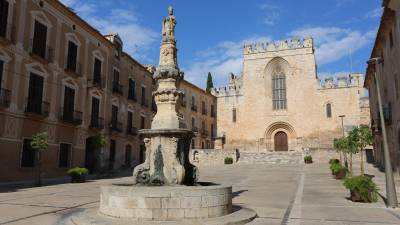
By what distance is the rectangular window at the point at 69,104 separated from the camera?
21320 mm

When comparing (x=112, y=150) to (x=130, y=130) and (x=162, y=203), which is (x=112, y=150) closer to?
(x=130, y=130)

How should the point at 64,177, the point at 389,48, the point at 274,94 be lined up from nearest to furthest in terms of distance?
the point at 389,48 → the point at 64,177 → the point at 274,94

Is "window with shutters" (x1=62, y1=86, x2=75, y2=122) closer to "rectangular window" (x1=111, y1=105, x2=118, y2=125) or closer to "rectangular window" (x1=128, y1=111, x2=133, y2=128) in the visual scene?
"rectangular window" (x1=111, y1=105, x2=118, y2=125)

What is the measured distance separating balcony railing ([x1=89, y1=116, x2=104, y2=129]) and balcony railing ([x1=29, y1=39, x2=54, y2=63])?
5.43m

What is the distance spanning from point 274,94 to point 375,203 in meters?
33.0

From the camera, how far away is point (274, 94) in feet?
142

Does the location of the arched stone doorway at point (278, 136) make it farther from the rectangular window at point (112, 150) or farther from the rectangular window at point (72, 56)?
the rectangular window at point (72, 56)

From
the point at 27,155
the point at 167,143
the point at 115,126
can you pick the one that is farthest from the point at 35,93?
the point at 167,143

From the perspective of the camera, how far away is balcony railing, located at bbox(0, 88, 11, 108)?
54.0 ft

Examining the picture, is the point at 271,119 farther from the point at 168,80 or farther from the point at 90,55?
the point at 168,80

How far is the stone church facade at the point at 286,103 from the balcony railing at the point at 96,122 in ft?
71.7

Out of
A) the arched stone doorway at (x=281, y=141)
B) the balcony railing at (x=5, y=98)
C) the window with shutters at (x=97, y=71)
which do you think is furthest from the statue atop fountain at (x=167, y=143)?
the arched stone doorway at (x=281, y=141)

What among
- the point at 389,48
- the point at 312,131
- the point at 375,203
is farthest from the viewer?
the point at 312,131

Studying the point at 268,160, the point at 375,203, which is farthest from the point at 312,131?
the point at 375,203
